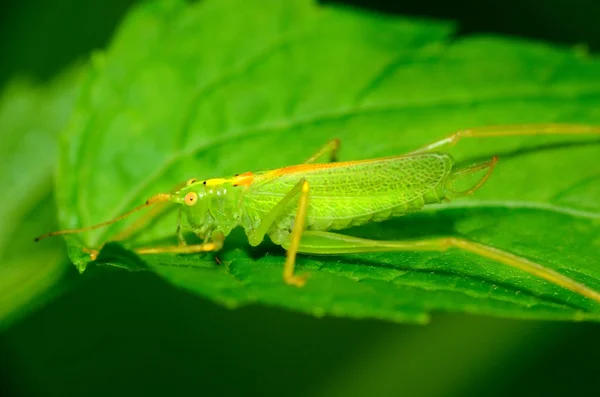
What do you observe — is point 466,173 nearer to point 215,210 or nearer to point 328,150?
point 328,150

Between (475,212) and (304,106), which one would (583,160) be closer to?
(475,212)

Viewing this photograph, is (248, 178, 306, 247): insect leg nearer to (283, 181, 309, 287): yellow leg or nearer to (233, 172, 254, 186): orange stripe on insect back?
(283, 181, 309, 287): yellow leg

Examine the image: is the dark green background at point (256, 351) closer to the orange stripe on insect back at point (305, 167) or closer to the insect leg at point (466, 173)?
the insect leg at point (466, 173)

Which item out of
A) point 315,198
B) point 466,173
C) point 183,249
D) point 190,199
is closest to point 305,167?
point 315,198

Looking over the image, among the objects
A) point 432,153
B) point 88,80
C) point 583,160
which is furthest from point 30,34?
point 583,160

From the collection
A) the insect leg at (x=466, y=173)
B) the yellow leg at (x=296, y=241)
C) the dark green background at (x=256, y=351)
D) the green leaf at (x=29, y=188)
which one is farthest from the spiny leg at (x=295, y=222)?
the dark green background at (x=256, y=351)

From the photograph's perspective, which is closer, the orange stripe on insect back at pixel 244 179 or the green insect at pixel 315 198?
the green insect at pixel 315 198

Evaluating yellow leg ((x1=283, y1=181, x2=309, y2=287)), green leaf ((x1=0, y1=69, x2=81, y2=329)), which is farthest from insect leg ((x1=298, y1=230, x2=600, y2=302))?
green leaf ((x1=0, y1=69, x2=81, y2=329))
